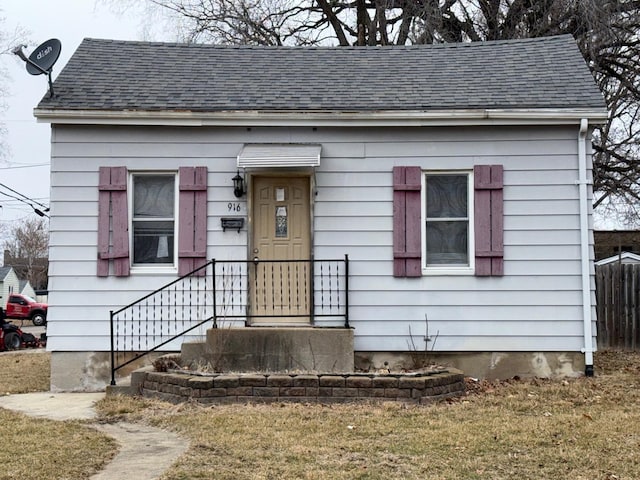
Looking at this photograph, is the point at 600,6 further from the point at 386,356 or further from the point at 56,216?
the point at 56,216

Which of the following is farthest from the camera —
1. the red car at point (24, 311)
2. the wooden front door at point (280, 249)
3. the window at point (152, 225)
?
the red car at point (24, 311)

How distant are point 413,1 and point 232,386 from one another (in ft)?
51.4

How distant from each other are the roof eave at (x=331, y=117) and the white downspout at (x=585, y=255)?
381mm

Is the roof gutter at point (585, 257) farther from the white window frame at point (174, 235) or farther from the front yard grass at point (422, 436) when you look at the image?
the white window frame at point (174, 235)

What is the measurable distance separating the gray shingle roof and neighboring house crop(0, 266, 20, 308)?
34717 mm

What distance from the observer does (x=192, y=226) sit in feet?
30.7

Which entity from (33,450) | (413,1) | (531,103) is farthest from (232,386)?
(413,1)

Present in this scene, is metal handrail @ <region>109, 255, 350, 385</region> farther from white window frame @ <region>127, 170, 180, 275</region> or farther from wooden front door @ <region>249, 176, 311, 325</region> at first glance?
white window frame @ <region>127, 170, 180, 275</region>

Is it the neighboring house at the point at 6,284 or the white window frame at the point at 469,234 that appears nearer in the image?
the white window frame at the point at 469,234

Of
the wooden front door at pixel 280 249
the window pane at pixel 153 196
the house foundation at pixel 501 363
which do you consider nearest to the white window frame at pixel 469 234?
the house foundation at pixel 501 363

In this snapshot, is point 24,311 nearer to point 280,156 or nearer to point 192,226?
point 192,226

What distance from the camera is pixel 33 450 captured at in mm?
5762

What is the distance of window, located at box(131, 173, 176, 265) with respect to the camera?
950 centimetres

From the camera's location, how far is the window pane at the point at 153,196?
31.3ft
